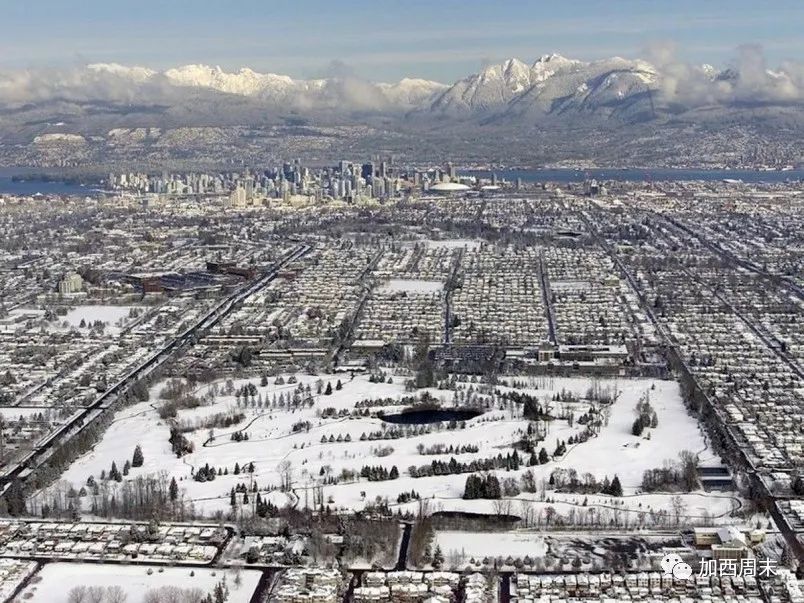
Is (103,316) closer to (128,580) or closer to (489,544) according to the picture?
(128,580)

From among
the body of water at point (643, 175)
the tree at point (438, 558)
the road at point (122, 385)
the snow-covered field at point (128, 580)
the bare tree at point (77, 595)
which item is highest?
the tree at point (438, 558)

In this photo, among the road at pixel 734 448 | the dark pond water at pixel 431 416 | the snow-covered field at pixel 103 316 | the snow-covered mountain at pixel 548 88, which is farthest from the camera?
the snow-covered mountain at pixel 548 88

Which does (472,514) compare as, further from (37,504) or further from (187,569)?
(37,504)

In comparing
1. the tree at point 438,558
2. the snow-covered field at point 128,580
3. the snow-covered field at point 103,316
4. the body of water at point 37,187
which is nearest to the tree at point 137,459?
the snow-covered field at point 128,580

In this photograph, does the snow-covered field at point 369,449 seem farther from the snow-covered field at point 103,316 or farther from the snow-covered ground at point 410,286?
the snow-covered ground at point 410,286

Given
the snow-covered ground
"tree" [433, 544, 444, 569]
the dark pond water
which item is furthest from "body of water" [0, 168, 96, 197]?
"tree" [433, 544, 444, 569]

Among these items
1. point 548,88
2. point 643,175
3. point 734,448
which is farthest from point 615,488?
point 548,88
